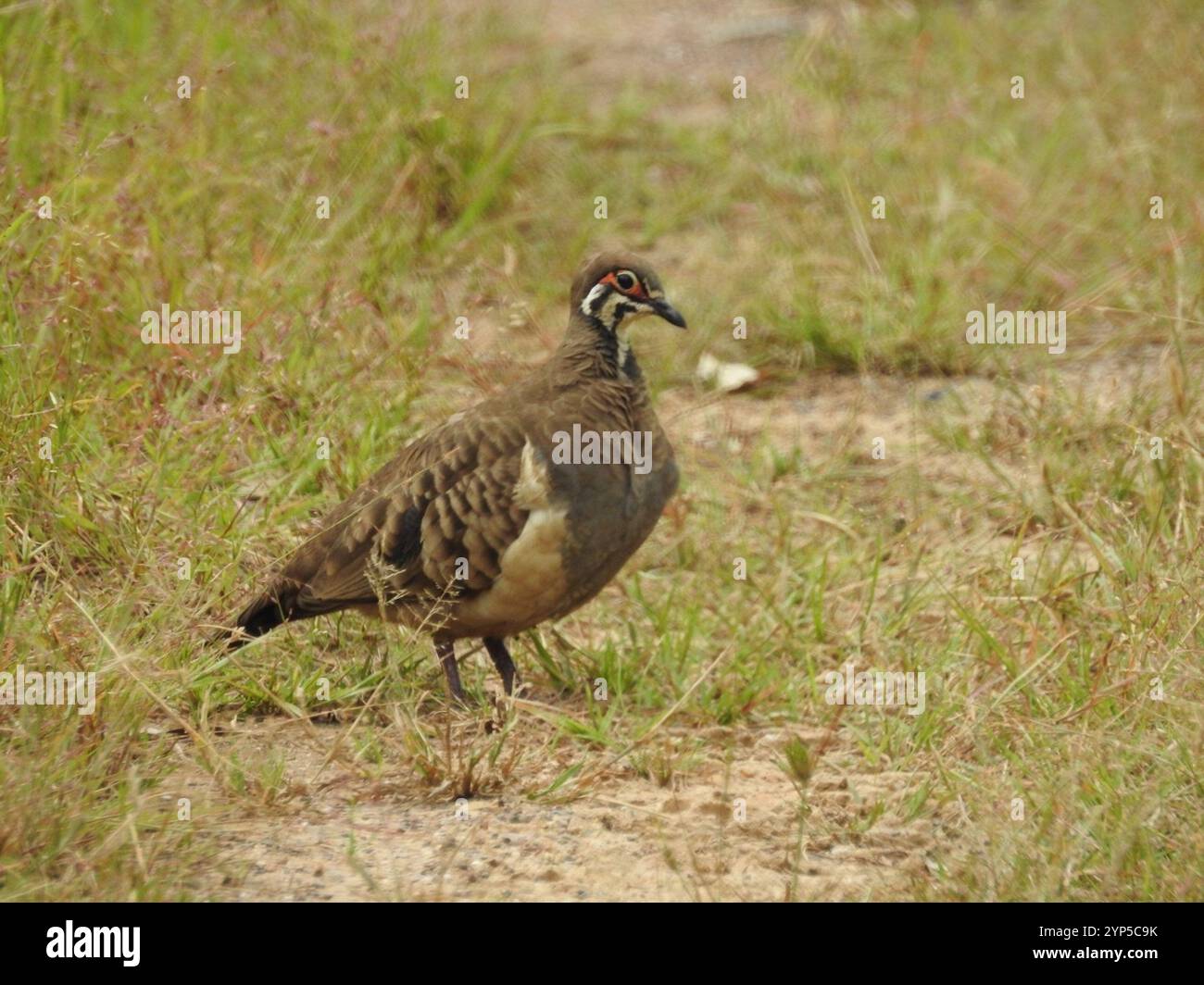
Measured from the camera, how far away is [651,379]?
6.71 meters

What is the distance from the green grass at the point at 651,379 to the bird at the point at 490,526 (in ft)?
0.65

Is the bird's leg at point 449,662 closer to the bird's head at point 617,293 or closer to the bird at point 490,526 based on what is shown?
the bird at point 490,526

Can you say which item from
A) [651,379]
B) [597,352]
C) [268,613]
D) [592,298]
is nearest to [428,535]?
[268,613]

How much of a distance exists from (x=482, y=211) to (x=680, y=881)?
172 inches

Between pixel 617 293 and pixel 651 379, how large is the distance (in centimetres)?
177

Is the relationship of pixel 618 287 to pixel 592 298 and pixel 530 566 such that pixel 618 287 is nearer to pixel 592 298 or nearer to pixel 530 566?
pixel 592 298

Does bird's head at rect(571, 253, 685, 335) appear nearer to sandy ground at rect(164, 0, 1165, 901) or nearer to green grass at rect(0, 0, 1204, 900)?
green grass at rect(0, 0, 1204, 900)

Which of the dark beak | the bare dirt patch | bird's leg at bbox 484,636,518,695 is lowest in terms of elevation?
the bare dirt patch

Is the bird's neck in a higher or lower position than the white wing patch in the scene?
higher

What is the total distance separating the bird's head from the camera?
4.95 m

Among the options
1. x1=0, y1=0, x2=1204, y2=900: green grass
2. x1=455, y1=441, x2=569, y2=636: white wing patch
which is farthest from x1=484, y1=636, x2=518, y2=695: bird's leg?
x1=455, y1=441, x2=569, y2=636: white wing patch

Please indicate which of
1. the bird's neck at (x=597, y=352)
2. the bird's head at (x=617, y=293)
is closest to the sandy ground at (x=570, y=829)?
the bird's neck at (x=597, y=352)

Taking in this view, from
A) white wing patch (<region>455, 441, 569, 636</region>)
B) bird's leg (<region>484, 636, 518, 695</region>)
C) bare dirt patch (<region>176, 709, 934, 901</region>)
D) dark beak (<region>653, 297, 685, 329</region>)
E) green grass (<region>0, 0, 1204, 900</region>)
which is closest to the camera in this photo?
bare dirt patch (<region>176, 709, 934, 901</region>)

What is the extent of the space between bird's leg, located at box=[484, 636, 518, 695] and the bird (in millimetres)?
179
